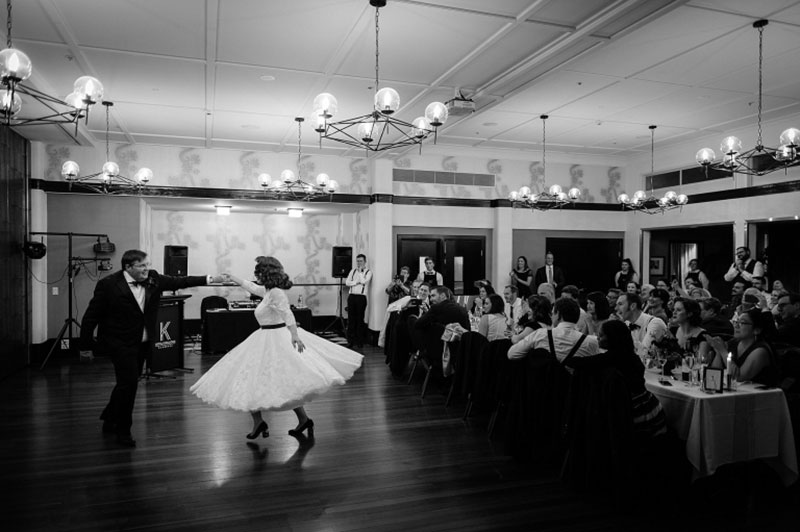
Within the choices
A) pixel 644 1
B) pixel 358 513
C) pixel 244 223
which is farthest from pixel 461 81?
pixel 244 223

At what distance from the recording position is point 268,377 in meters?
4.79

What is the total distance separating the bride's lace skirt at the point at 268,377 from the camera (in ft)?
15.4

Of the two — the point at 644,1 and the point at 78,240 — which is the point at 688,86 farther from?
the point at 78,240

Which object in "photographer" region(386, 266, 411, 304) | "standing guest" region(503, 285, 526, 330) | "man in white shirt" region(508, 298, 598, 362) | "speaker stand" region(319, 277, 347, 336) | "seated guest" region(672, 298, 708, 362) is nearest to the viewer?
"man in white shirt" region(508, 298, 598, 362)

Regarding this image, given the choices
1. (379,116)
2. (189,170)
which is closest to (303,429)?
(379,116)

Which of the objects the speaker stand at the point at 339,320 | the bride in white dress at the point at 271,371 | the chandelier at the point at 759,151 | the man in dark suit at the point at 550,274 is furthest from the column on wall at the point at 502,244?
the bride in white dress at the point at 271,371

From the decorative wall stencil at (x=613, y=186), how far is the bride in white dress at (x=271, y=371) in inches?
368

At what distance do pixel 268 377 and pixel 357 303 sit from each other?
19.7ft

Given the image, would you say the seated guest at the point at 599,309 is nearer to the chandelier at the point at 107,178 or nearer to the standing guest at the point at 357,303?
the standing guest at the point at 357,303

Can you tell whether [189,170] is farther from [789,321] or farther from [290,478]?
[789,321]

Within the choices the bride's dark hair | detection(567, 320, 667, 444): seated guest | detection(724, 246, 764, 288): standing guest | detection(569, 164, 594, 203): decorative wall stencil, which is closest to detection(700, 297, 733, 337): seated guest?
detection(567, 320, 667, 444): seated guest

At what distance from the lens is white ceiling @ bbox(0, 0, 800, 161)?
496 centimetres

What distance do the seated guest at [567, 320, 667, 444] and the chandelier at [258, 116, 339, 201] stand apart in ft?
20.7

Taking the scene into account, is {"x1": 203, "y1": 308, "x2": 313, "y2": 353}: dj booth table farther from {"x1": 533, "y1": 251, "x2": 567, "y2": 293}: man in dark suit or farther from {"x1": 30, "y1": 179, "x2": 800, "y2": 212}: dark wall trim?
{"x1": 533, "y1": 251, "x2": 567, "y2": 293}: man in dark suit
